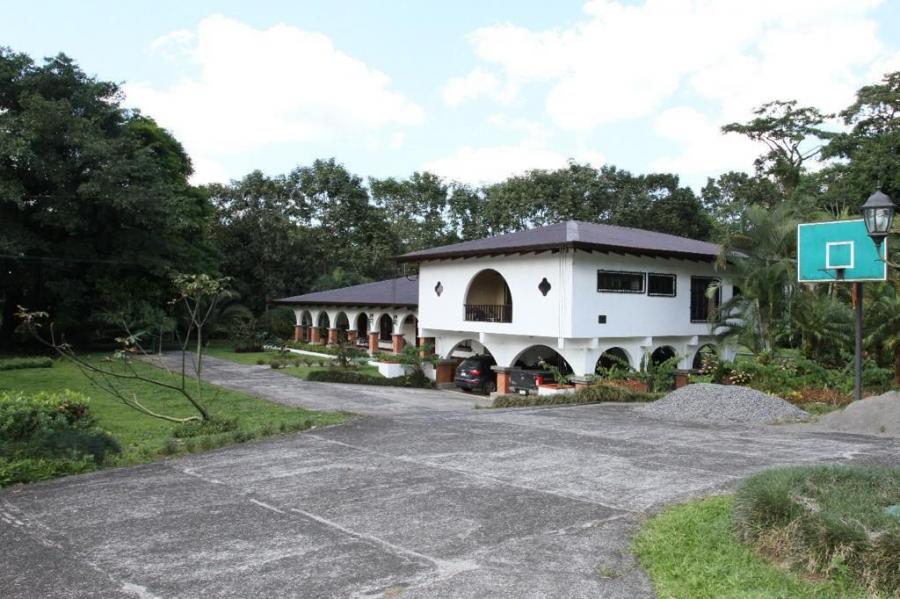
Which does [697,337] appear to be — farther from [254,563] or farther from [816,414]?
[254,563]

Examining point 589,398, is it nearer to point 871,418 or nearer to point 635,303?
point 871,418

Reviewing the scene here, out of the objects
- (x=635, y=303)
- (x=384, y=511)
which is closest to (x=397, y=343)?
(x=635, y=303)

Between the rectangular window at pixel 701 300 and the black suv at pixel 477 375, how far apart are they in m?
6.75

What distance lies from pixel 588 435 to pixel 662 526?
481 cm

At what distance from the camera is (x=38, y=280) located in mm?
30062

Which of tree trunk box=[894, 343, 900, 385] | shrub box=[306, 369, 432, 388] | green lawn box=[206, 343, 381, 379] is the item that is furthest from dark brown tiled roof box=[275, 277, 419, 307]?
tree trunk box=[894, 343, 900, 385]

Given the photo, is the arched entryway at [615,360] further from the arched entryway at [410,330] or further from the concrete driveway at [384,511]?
the arched entryway at [410,330]

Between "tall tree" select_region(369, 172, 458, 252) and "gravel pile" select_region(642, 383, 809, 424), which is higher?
"tall tree" select_region(369, 172, 458, 252)

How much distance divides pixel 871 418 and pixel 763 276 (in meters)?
8.32

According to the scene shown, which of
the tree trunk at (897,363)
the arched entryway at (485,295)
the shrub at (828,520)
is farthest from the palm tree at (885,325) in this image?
the arched entryway at (485,295)

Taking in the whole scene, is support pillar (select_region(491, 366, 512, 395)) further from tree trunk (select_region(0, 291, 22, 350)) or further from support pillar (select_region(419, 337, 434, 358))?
tree trunk (select_region(0, 291, 22, 350))

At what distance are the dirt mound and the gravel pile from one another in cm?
93

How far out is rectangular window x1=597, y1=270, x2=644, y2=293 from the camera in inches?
787

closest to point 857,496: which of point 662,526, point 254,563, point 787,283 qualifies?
point 662,526
